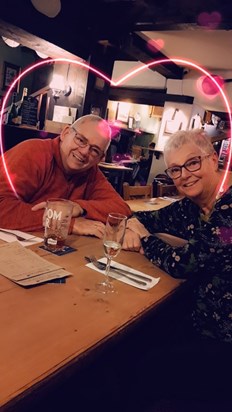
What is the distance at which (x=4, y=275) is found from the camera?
3.67ft

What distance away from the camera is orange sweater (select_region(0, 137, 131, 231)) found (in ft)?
5.37

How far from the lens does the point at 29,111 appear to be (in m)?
5.73

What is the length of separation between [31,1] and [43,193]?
11.6ft

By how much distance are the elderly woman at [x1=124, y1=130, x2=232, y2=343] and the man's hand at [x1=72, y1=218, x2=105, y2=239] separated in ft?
0.54

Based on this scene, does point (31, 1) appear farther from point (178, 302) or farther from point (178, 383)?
point (178, 383)

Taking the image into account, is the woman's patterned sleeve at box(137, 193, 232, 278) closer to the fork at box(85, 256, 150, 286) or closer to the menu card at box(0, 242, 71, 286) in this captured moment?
the fork at box(85, 256, 150, 286)

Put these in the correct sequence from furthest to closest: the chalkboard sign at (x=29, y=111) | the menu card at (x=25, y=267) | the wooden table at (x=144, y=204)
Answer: the chalkboard sign at (x=29, y=111), the wooden table at (x=144, y=204), the menu card at (x=25, y=267)

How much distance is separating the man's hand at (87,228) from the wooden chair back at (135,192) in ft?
5.18

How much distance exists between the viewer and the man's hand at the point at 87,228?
5.83 ft

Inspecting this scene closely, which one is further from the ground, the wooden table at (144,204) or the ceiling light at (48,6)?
the ceiling light at (48,6)

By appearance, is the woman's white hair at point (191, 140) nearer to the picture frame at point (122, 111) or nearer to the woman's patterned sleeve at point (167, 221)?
the woman's patterned sleeve at point (167, 221)

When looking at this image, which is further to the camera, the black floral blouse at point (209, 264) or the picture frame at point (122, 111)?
the picture frame at point (122, 111)
